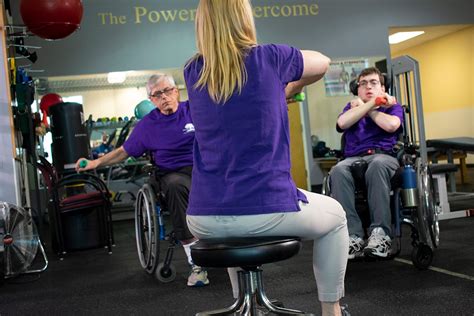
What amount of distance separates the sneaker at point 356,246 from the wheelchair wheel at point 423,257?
303mm

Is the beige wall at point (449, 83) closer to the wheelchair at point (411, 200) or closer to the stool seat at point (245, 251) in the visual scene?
the wheelchair at point (411, 200)

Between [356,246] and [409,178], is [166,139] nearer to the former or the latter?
[356,246]

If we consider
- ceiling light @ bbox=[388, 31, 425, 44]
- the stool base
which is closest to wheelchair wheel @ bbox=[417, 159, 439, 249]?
the stool base

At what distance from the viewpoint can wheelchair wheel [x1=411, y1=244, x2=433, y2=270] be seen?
10.0 ft

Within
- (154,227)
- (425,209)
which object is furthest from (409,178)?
(154,227)

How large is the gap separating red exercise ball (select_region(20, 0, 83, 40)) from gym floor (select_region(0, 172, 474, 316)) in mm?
1897

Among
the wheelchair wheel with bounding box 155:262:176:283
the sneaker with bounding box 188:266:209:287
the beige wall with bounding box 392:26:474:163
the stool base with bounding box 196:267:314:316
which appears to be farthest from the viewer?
the beige wall with bounding box 392:26:474:163

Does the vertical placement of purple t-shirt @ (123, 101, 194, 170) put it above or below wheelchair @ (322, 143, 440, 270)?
above

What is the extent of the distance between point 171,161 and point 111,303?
888 mm

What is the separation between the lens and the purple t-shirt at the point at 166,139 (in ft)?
11.4

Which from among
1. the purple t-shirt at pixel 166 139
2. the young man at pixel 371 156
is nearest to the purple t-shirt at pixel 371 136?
the young man at pixel 371 156

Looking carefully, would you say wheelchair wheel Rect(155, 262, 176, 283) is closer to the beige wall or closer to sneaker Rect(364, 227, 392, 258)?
sneaker Rect(364, 227, 392, 258)

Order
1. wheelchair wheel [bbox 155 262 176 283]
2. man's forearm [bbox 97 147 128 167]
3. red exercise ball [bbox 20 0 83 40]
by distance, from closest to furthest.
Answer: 1. man's forearm [bbox 97 147 128 167]
2. wheelchair wheel [bbox 155 262 176 283]
3. red exercise ball [bbox 20 0 83 40]

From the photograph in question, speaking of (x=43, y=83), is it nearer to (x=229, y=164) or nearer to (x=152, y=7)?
(x=152, y=7)
